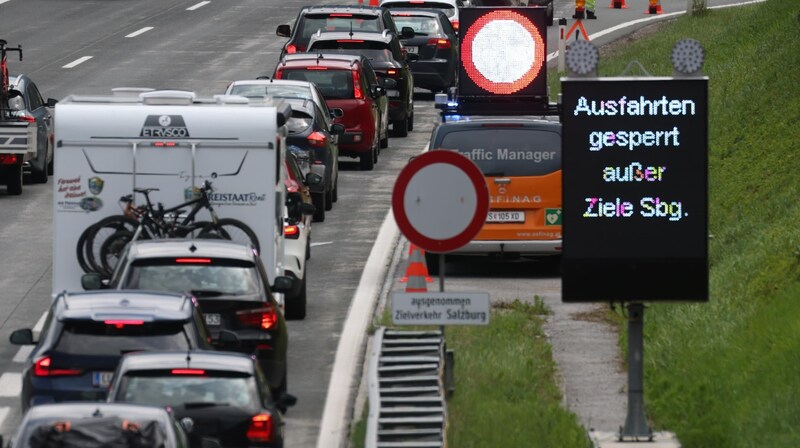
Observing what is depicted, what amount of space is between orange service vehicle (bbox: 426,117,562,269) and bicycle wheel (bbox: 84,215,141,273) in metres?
4.86

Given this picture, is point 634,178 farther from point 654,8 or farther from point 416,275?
point 654,8

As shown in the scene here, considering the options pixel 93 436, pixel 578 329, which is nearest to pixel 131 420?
pixel 93 436

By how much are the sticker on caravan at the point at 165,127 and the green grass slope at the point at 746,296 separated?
15.2ft

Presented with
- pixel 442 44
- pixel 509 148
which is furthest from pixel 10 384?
pixel 442 44

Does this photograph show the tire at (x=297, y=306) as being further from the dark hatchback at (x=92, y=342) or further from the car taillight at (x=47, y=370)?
the car taillight at (x=47, y=370)

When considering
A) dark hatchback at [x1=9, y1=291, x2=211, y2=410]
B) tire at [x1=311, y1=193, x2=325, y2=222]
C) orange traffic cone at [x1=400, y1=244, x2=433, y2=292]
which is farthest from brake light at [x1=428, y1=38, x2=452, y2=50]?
dark hatchback at [x1=9, y1=291, x2=211, y2=410]

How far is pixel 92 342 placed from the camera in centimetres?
1498

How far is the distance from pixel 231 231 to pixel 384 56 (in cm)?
1858

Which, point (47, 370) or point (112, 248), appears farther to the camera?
point (112, 248)

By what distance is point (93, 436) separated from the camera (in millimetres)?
11867

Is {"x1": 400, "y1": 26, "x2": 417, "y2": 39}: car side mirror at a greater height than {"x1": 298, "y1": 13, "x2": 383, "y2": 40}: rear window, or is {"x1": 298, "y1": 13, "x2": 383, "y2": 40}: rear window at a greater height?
{"x1": 298, "y1": 13, "x2": 383, "y2": 40}: rear window

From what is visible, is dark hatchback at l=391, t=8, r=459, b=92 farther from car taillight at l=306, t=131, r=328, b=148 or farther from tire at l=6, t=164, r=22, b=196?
car taillight at l=306, t=131, r=328, b=148

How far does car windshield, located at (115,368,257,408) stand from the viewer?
44.9 feet

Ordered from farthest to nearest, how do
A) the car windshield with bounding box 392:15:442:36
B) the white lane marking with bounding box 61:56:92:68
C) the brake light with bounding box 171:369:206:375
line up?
the white lane marking with bounding box 61:56:92:68, the car windshield with bounding box 392:15:442:36, the brake light with bounding box 171:369:206:375
